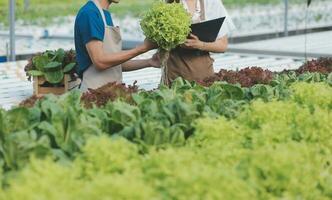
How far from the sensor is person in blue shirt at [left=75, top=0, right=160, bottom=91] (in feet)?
18.8

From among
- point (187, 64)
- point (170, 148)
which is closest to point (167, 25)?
point (187, 64)

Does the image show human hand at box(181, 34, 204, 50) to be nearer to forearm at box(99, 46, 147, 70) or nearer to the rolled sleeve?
forearm at box(99, 46, 147, 70)

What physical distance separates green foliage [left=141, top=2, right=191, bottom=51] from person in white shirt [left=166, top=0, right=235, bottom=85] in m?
0.30

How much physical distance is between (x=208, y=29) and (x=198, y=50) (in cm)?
23

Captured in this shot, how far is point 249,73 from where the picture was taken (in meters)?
6.14

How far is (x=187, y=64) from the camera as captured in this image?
607cm

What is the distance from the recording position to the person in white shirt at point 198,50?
595cm

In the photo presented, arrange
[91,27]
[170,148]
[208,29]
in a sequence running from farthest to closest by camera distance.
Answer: [208,29], [91,27], [170,148]

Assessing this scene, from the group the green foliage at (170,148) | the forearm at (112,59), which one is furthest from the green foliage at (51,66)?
the green foliage at (170,148)

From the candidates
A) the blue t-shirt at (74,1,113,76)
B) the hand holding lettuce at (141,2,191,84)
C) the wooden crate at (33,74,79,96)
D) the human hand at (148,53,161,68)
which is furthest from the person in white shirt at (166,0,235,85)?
the wooden crate at (33,74,79,96)

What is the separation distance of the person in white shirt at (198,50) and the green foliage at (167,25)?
30cm

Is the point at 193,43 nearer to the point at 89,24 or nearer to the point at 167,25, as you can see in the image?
the point at 167,25

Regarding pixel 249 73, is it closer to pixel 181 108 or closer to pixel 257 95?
pixel 257 95

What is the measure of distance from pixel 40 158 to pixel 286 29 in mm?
11295
